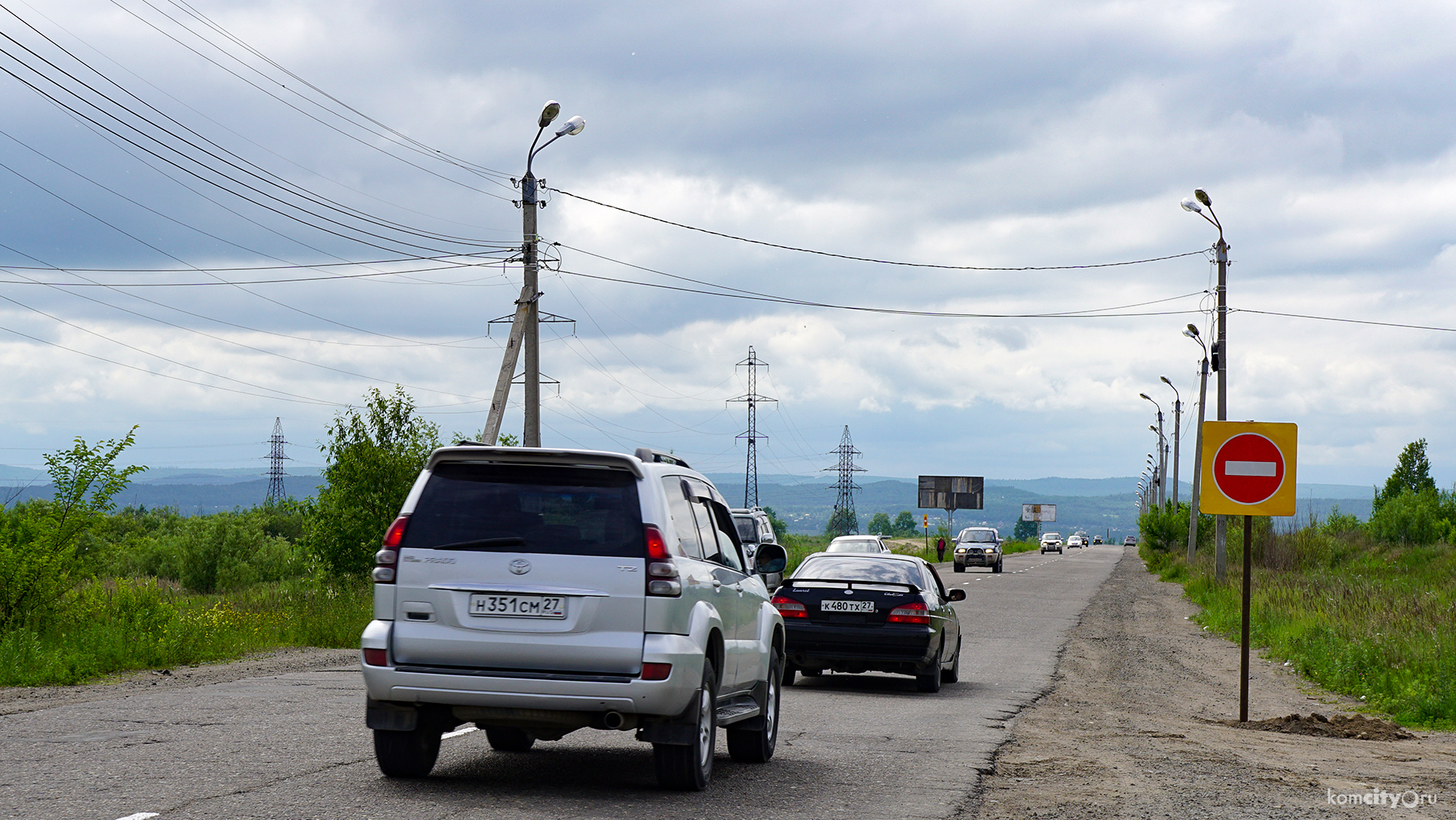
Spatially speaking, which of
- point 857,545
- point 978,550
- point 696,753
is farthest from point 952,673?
point 978,550

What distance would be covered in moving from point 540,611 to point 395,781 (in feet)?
4.87

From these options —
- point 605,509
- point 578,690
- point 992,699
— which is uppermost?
point 605,509

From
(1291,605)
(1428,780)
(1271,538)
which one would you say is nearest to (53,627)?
(1428,780)

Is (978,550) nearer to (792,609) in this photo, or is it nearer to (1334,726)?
(792,609)

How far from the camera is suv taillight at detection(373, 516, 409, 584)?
7.22m

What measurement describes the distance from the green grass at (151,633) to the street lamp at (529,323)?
504 centimetres

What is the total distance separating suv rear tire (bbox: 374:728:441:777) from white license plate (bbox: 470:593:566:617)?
33.8 inches

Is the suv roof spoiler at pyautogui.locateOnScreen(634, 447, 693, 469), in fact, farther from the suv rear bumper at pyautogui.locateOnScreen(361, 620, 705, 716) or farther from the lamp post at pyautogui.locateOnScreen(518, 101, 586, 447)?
the lamp post at pyautogui.locateOnScreen(518, 101, 586, 447)

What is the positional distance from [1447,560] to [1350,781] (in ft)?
141

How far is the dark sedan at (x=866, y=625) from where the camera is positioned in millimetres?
14445

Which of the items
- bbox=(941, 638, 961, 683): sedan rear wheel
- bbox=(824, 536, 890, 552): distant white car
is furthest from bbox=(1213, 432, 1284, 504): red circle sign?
bbox=(824, 536, 890, 552): distant white car

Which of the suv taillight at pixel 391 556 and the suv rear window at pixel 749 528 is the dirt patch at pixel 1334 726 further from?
the suv rear window at pixel 749 528

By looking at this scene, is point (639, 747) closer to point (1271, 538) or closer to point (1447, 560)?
point (1271, 538)

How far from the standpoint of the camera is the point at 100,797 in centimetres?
679
